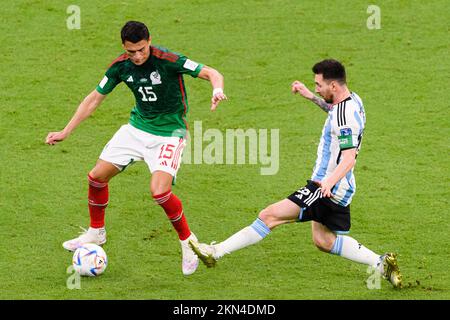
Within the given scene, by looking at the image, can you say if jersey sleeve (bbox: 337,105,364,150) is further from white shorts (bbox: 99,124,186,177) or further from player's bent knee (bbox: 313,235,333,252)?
white shorts (bbox: 99,124,186,177)

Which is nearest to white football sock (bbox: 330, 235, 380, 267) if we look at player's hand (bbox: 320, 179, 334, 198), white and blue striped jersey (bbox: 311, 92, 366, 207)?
white and blue striped jersey (bbox: 311, 92, 366, 207)

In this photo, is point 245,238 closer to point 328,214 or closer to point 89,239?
point 328,214

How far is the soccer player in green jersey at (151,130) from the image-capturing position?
29.4 feet

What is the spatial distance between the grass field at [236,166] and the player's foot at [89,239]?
16cm

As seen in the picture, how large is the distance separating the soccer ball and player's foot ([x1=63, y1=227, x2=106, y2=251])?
49 centimetres

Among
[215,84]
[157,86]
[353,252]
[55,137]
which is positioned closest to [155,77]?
[157,86]

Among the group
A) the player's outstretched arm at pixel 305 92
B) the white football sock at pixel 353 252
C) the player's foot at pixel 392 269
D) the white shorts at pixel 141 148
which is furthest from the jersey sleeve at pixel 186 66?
the player's foot at pixel 392 269

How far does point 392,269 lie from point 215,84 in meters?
2.09

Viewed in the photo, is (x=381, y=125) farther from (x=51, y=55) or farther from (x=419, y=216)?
(x=51, y=55)

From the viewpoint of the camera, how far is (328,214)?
28.2 ft

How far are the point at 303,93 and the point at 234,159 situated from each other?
292cm

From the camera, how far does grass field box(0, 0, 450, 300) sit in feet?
29.4

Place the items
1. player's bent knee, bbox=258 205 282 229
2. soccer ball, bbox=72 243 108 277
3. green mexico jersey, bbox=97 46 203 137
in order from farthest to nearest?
green mexico jersey, bbox=97 46 203 137 < soccer ball, bbox=72 243 108 277 < player's bent knee, bbox=258 205 282 229

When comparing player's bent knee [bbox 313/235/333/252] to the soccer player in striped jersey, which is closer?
the soccer player in striped jersey
